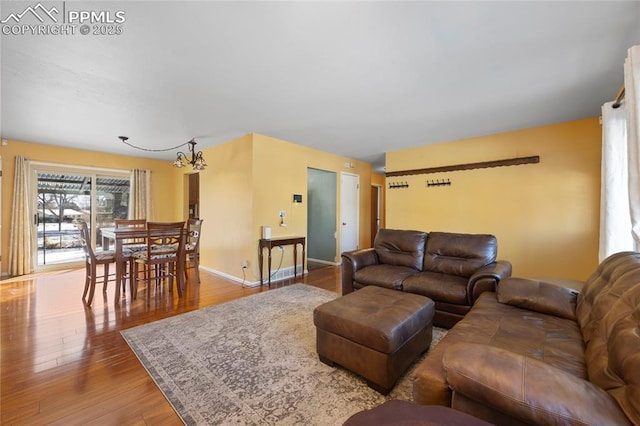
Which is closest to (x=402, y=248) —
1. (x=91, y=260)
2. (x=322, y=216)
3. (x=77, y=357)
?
(x=322, y=216)

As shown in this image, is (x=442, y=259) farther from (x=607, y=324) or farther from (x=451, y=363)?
(x=451, y=363)

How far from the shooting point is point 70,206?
201 inches

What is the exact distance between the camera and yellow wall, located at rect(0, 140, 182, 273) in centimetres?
436

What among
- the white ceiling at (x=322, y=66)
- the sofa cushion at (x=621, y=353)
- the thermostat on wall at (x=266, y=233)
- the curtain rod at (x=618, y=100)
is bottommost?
the sofa cushion at (x=621, y=353)

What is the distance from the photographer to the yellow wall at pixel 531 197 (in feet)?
11.0

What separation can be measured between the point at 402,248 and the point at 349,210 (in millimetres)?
2556

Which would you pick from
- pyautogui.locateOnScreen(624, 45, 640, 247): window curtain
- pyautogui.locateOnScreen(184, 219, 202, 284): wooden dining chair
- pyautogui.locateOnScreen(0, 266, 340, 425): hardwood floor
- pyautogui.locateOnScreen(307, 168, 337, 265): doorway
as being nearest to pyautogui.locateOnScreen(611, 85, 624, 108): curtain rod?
pyautogui.locateOnScreen(624, 45, 640, 247): window curtain

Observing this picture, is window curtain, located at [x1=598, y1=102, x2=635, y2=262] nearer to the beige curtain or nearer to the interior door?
the interior door

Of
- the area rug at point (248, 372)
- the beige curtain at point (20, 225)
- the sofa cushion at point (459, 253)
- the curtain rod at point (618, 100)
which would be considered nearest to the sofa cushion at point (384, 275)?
the sofa cushion at point (459, 253)

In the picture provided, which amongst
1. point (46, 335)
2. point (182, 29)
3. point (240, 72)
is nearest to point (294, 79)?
point (240, 72)

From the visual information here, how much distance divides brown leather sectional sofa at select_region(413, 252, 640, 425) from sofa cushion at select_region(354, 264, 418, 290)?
1.02 meters

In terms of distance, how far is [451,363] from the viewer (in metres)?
1.01

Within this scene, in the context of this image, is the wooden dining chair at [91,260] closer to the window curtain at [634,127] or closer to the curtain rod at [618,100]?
the window curtain at [634,127]

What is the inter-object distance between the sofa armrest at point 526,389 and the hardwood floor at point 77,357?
154 centimetres
